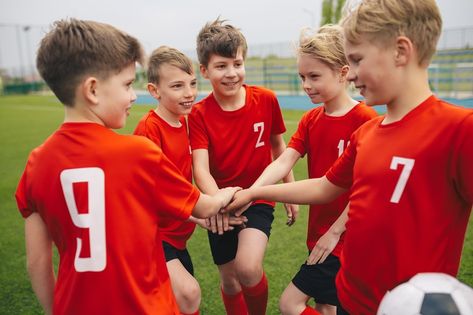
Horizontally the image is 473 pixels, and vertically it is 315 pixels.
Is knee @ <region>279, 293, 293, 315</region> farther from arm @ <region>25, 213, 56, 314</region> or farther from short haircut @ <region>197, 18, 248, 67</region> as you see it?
short haircut @ <region>197, 18, 248, 67</region>

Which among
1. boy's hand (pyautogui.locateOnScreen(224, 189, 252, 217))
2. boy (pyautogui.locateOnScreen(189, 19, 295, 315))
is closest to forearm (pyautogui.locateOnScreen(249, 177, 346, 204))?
boy's hand (pyautogui.locateOnScreen(224, 189, 252, 217))

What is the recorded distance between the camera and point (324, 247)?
2.49 meters

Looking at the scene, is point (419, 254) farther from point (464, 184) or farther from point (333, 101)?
point (333, 101)

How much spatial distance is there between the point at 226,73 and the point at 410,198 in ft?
5.60

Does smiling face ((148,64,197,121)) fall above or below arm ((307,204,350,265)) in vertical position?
above

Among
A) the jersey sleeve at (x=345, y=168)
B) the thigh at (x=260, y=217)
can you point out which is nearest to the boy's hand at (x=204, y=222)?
the thigh at (x=260, y=217)

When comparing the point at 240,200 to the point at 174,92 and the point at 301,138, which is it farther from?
the point at 174,92

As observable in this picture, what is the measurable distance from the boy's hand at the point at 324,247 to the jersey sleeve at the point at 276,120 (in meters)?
1.04

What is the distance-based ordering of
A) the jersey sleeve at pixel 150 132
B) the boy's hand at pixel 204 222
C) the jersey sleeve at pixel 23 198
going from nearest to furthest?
the jersey sleeve at pixel 23 198, the boy's hand at pixel 204 222, the jersey sleeve at pixel 150 132

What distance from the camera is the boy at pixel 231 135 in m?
3.01

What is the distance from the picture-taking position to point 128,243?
5.65 ft

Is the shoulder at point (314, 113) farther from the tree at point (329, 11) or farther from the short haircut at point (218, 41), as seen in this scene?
the tree at point (329, 11)

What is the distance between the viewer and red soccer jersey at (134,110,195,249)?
2818 mm

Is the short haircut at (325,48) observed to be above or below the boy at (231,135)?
above
